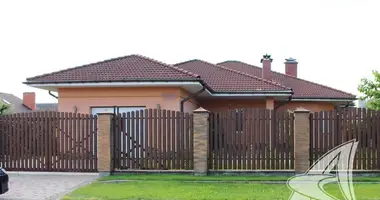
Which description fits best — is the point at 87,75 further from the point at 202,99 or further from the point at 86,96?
the point at 202,99

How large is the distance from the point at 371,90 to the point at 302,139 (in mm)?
15925

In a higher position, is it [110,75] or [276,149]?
[110,75]

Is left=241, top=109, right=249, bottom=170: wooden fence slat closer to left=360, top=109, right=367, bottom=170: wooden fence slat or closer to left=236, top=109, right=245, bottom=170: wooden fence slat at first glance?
left=236, top=109, right=245, bottom=170: wooden fence slat

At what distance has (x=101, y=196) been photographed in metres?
10.6

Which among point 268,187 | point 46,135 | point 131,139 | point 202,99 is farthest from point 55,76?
point 268,187

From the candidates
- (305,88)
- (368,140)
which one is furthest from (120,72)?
(305,88)

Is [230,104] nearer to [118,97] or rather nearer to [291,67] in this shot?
[118,97]

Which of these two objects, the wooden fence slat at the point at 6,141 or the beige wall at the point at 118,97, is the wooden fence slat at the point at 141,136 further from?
the wooden fence slat at the point at 6,141

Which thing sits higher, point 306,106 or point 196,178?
point 306,106

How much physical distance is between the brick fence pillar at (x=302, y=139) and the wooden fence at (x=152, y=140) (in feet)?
10.0

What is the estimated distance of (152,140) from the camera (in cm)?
1391

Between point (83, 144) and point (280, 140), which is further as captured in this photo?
point (83, 144)

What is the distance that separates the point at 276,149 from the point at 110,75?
6.60m

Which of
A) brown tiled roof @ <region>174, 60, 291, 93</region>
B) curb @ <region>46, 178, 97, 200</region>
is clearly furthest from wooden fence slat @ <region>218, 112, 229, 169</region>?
brown tiled roof @ <region>174, 60, 291, 93</region>
